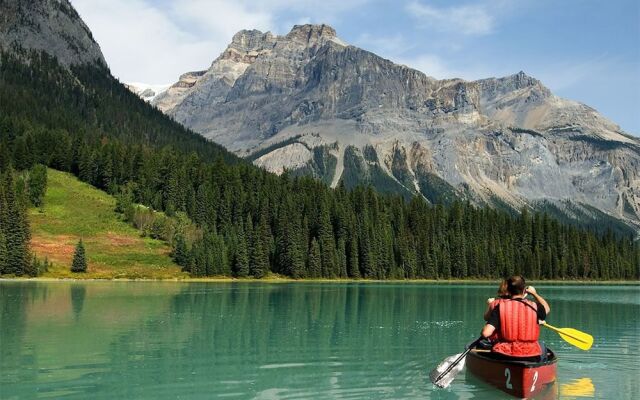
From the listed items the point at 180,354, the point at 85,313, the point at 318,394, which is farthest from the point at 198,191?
the point at 318,394

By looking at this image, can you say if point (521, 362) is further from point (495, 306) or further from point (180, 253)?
point (180, 253)

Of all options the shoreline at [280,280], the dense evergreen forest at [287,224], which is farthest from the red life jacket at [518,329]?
the dense evergreen forest at [287,224]

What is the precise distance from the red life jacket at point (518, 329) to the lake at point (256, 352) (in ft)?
7.12

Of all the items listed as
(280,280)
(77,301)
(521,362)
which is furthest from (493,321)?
(280,280)

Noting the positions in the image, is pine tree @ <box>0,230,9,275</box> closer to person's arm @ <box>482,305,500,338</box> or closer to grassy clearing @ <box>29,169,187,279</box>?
grassy clearing @ <box>29,169,187,279</box>

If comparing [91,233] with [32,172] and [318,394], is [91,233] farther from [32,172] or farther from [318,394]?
[318,394]

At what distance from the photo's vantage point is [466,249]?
18150 cm

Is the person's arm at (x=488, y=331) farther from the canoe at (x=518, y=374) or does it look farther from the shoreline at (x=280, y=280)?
the shoreline at (x=280, y=280)

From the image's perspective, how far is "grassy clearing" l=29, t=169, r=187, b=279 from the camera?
125 m

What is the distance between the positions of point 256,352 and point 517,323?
16.4 m

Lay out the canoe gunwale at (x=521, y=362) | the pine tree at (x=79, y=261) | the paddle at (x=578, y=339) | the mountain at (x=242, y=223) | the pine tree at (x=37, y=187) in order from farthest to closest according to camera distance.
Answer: the pine tree at (x=37, y=187)
the mountain at (x=242, y=223)
the pine tree at (x=79, y=261)
the paddle at (x=578, y=339)
the canoe gunwale at (x=521, y=362)

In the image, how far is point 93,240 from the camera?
5364 inches

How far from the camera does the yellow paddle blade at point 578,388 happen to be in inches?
1097

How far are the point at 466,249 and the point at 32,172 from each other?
117 m
